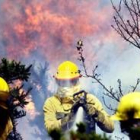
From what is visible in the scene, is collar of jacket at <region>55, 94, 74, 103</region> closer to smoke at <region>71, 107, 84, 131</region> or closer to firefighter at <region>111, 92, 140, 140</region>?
smoke at <region>71, 107, 84, 131</region>

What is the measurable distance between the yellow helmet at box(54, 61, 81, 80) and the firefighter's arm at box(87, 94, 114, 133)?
62 centimetres

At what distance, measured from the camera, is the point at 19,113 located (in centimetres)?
1391

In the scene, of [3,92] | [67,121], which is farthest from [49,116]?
[3,92]

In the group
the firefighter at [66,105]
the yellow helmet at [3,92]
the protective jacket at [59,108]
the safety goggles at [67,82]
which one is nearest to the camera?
the yellow helmet at [3,92]

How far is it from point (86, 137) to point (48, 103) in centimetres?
543

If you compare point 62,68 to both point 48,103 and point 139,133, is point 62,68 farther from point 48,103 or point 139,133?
point 139,133

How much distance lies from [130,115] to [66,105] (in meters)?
5.19

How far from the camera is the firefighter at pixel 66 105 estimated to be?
21.4 ft

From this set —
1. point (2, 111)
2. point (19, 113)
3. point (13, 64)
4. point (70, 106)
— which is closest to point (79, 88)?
point (70, 106)

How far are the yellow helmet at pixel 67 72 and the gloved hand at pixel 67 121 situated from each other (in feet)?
3.19

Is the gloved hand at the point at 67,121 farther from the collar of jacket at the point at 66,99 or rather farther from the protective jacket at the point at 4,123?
the protective jacket at the point at 4,123

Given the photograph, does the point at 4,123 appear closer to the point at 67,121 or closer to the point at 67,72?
the point at 67,121

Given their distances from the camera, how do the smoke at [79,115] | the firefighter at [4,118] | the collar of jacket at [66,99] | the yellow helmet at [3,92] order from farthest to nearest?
the collar of jacket at [66,99] → the smoke at [79,115] → the yellow helmet at [3,92] → the firefighter at [4,118]

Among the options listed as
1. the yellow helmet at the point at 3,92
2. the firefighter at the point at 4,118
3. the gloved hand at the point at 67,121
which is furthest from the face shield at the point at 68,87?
the firefighter at the point at 4,118
